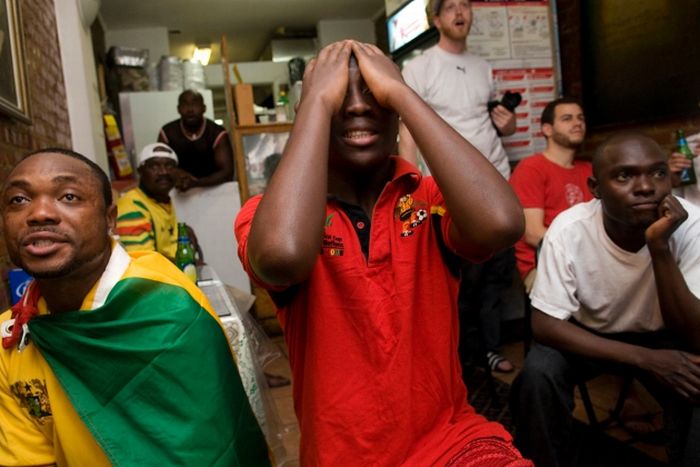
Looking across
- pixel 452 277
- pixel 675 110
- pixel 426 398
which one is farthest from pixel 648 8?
pixel 426 398

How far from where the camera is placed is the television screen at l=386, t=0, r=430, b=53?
12.0ft

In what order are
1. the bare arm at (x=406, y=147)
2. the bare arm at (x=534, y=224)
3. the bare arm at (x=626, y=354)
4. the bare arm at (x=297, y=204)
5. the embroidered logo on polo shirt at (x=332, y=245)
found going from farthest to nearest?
the bare arm at (x=534, y=224) < the bare arm at (x=406, y=147) < the bare arm at (x=626, y=354) < the embroidered logo on polo shirt at (x=332, y=245) < the bare arm at (x=297, y=204)

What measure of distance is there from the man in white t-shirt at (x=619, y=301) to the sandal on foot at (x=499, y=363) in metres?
1.29

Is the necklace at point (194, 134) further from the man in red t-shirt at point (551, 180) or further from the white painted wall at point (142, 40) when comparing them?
the white painted wall at point (142, 40)

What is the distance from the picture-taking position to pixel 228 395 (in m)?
1.16

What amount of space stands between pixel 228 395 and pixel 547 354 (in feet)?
3.29

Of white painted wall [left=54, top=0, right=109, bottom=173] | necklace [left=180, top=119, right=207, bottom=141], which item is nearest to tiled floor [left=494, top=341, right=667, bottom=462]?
necklace [left=180, top=119, right=207, bottom=141]

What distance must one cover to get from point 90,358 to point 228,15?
21.5ft

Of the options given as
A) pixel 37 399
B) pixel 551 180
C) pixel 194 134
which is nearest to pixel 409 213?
pixel 37 399

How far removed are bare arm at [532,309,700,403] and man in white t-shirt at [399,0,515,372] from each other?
1293 mm

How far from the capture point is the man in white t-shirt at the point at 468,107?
299 cm

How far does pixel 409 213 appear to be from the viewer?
111 centimetres

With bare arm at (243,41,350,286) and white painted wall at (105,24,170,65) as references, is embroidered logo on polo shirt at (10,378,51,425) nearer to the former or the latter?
bare arm at (243,41,350,286)

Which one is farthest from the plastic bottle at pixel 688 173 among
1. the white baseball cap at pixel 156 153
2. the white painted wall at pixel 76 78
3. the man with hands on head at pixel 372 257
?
the white painted wall at pixel 76 78
